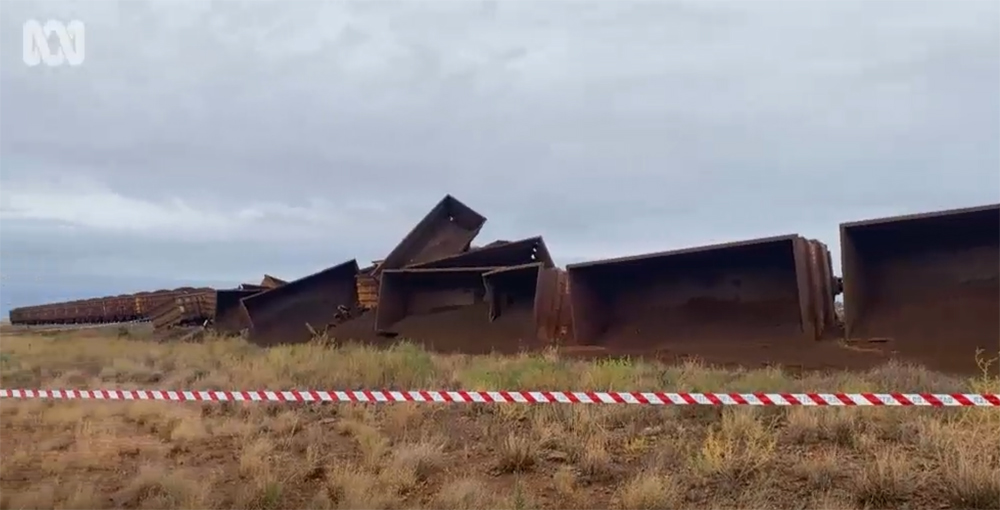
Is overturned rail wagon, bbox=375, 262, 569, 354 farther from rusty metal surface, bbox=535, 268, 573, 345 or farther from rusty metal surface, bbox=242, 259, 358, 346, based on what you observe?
rusty metal surface, bbox=242, 259, 358, 346

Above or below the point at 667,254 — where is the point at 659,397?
below

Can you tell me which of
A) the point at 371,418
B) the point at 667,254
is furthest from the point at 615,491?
the point at 667,254

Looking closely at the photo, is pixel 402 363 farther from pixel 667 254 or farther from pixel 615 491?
pixel 615 491

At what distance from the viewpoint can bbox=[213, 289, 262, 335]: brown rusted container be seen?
16641mm

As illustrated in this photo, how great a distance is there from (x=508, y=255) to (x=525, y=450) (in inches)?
252

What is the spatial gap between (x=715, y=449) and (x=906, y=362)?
3.36m

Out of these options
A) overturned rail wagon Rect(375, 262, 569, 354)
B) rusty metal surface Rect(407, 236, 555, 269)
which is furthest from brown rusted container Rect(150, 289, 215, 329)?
rusty metal surface Rect(407, 236, 555, 269)

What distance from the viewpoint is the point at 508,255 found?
12.0 metres

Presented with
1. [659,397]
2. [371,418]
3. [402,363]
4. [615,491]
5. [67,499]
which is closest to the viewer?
[615,491]

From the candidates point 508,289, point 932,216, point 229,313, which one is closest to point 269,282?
point 229,313

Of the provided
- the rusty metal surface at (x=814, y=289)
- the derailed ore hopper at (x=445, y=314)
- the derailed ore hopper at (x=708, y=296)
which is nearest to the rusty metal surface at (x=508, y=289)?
the derailed ore hopper at (x=445, y=314)

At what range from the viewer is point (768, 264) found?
9.09 meters

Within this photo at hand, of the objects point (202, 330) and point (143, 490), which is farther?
point (202, 330)

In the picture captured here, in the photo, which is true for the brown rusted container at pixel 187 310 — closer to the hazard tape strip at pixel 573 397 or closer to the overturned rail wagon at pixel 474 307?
the overturned rail wagon at pixel 474 307
